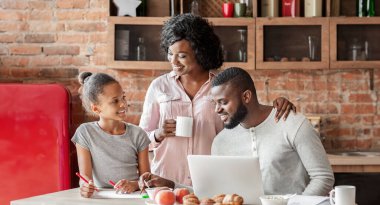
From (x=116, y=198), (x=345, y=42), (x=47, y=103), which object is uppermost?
(x=345, y=42)

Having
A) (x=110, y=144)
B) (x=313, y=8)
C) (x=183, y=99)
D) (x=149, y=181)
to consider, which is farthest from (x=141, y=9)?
(x=149, y=181)

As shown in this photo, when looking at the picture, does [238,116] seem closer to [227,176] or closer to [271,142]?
[271,142]

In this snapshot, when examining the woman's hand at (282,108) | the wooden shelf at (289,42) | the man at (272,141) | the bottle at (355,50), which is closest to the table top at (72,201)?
the man at (272,141)

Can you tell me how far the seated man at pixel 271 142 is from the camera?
9.44ft

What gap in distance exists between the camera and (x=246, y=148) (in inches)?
119

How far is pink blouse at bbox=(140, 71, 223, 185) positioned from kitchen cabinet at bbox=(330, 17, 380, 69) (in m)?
1.85

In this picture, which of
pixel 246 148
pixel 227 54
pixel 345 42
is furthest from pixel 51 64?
pixel 246 148

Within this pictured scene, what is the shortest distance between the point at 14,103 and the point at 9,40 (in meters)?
0.98

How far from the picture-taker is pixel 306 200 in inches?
104

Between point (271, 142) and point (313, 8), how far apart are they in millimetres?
2284

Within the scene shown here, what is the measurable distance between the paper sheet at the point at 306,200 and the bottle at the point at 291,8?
2561 mm

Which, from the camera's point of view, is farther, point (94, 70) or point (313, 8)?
point (94, 70)

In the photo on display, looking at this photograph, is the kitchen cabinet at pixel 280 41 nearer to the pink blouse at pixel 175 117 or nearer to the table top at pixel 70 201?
the pink blouse at pixel 175 117

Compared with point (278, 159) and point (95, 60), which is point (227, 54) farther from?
point (278, 159)
